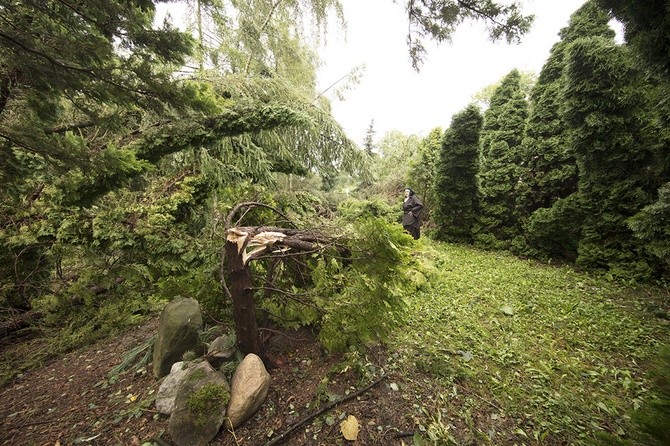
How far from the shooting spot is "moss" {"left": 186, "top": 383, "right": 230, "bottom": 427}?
2062 mm

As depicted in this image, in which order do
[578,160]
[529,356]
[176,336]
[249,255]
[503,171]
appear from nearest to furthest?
[249,255] < [176,336] < [529,356] < [578,160] < [503,171]

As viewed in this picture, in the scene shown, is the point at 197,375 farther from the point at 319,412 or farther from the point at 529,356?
the point at 529,356

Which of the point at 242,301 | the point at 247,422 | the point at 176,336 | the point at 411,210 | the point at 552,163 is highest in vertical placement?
the point at 552,163

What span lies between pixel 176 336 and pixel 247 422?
123 centimetres

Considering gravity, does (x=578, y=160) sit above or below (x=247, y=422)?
above

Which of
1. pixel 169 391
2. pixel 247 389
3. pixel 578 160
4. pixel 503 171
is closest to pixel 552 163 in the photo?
pixel 503 171

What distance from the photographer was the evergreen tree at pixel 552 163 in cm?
642

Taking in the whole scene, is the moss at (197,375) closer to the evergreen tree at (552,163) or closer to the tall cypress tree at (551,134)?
the evergreen tree at (552,163)

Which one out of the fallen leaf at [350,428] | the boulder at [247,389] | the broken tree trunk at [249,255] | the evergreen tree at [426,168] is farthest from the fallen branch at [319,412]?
the evergreen tree at [426,168]

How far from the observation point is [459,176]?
8.90 m

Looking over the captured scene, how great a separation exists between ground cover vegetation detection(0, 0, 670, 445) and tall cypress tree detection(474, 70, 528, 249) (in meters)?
0.07

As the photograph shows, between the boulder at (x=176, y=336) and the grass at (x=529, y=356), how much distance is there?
2399 mm

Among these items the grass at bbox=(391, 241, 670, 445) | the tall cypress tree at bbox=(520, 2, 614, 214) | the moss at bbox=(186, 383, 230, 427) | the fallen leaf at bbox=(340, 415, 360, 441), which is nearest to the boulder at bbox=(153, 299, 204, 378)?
the moss at bbox=(186, 383, 230, 427)

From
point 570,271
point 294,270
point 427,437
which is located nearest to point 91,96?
point 294,270
